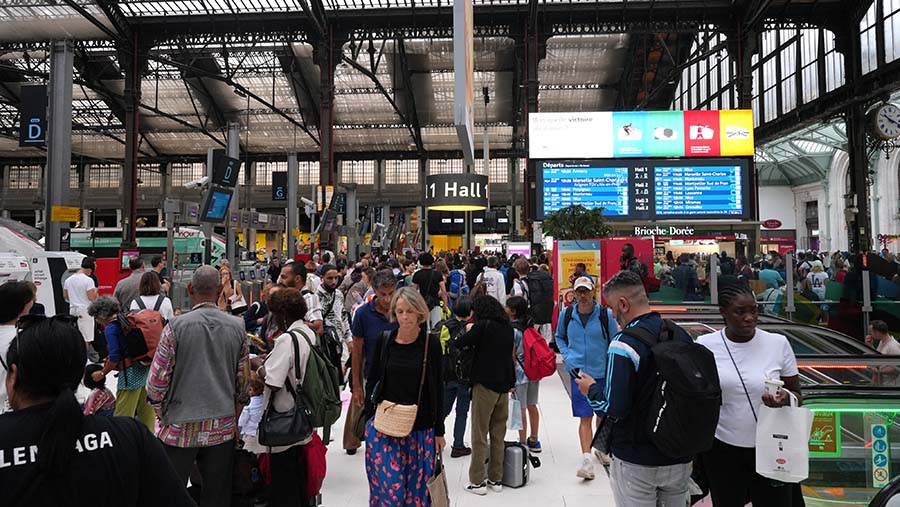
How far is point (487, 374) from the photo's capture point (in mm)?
4043

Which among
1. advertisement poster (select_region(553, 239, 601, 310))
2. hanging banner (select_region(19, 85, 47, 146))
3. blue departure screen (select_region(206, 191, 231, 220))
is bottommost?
advertisement poster (select_region(553, 239, 601, 310))

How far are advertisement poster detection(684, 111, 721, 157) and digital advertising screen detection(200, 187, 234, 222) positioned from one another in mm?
11384

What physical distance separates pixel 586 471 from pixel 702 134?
12904mm

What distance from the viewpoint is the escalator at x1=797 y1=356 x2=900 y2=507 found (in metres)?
2.84

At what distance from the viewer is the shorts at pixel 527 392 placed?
4.72 m

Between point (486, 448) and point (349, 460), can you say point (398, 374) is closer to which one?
point (486, 448)

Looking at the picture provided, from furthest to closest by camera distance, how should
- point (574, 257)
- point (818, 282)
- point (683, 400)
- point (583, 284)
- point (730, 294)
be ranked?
1. point (574, 257)
2. point (818, 282)
3. point (583, 284)
4. point (730, 294)
5. point (683, 400)

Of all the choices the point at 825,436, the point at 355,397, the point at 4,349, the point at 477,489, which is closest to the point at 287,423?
the point at 355,397

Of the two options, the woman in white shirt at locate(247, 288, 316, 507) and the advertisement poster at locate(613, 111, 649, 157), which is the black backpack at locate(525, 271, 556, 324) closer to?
the woman in white shirt at locate(247, 288, 316, 507)

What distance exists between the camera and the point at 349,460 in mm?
4793

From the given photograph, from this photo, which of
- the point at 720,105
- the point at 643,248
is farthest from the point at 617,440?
the point at 720,105

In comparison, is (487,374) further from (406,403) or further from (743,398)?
(743,398)

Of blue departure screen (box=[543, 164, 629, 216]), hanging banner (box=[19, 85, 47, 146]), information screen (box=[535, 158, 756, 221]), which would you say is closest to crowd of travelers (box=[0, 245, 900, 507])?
hanging banner (box=[19, 85, 47, 146])

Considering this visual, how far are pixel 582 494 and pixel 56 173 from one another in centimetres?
1200
